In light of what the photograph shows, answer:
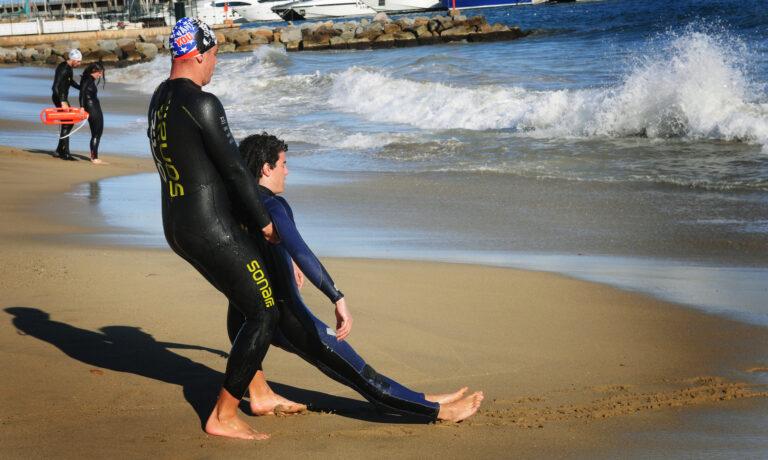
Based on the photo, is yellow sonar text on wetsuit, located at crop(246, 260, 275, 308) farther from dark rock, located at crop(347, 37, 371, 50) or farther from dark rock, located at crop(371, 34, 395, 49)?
dark rock, located at crop(371, 34, 395, 49)

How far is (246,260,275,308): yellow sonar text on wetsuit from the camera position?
366 centimetres

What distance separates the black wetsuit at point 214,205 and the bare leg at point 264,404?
0.34m

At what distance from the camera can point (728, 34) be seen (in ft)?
111

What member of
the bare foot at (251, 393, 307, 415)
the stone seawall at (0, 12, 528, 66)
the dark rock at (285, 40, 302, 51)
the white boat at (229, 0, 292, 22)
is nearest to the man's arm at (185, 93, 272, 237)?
the bare foot at (251, 393, 307, 415)

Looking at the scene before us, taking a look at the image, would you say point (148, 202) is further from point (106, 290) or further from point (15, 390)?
point (15, 390)

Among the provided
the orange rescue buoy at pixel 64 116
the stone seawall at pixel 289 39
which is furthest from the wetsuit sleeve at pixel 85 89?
the stone seawall at pixel 289 39

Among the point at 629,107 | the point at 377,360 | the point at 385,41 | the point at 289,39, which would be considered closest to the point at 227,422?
the point at 377,360

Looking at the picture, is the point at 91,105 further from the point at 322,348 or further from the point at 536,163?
the point at 322,348

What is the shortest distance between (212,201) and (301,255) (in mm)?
442

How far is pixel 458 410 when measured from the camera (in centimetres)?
389

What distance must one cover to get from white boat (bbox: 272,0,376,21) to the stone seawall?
2895 centimetres

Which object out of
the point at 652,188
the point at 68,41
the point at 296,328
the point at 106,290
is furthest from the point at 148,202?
the point at 68,41

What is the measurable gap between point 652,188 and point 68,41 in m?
49.3

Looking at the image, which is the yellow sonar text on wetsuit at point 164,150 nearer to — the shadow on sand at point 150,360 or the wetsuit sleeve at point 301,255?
the wetsuit sleeve at point 301,255
